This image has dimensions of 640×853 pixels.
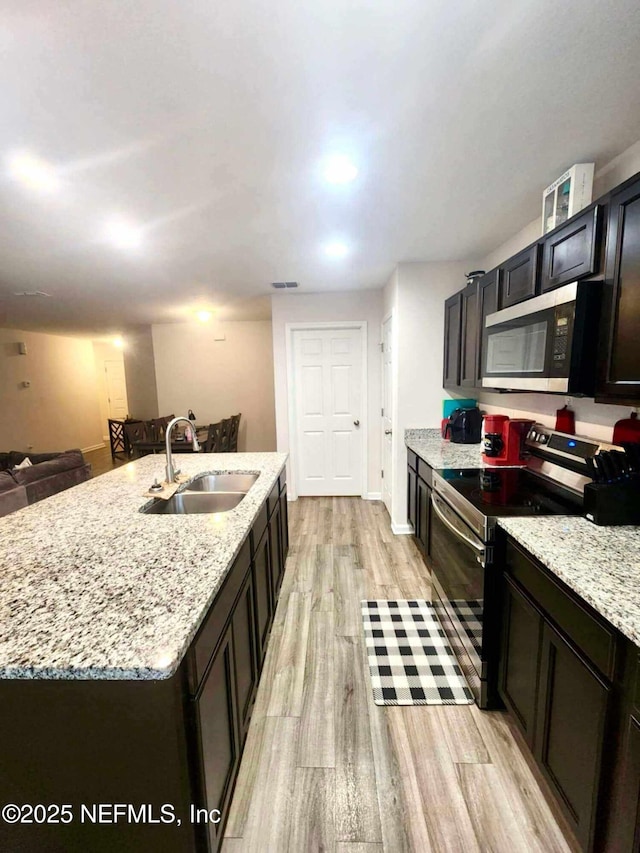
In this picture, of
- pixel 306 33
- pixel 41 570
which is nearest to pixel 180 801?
pixel 41 570

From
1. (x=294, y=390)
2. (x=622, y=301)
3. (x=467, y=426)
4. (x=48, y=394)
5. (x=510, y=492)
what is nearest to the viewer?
(x=622, y=301)

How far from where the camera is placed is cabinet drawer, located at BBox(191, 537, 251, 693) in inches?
36.3

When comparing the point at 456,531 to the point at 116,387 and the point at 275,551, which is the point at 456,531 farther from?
the point at 116,387

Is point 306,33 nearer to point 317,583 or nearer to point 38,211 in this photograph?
point 38,211

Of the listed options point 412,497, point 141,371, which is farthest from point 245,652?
point 141,371

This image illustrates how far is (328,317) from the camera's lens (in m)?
4.04

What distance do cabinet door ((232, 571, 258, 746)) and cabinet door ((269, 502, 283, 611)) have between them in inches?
20.2

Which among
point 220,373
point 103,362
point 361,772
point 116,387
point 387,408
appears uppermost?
point 103,362

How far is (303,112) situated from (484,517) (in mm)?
1694

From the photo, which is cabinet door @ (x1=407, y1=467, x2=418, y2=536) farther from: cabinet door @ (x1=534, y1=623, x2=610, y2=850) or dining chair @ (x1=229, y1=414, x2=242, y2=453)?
dining chair @ (x1=229, y1=414, x2=242, y2=453)

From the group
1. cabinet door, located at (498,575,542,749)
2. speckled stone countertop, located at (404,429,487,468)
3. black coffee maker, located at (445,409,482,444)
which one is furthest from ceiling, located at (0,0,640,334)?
cabinet door, located at (498,575,542,749)

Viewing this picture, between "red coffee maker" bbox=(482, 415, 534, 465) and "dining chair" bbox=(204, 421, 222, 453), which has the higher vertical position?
"red coffee maker" bbox=(482, 415, 534, 465)

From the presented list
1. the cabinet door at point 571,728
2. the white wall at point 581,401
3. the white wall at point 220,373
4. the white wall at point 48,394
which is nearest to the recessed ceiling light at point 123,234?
the white wall at point 581,401

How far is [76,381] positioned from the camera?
7.68 metres
